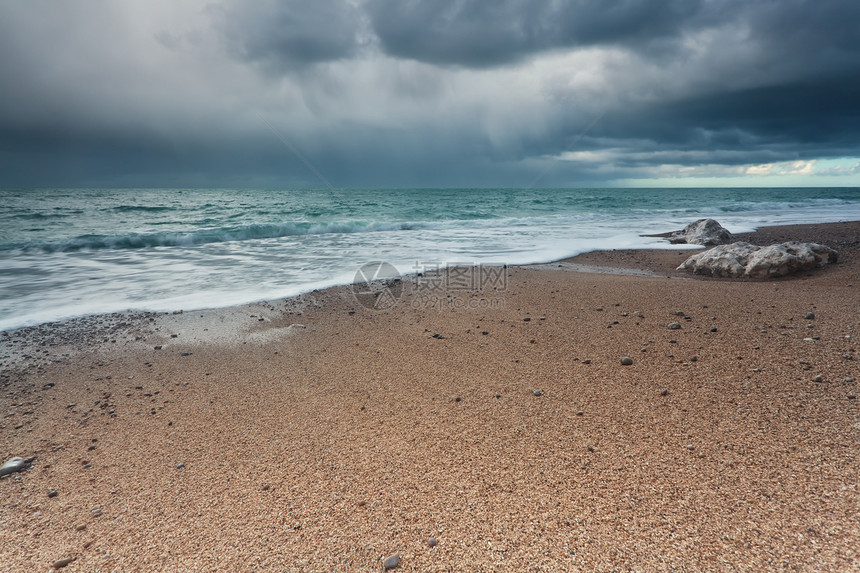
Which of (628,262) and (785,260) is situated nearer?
(785,260)

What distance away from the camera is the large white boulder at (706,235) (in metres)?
9.70

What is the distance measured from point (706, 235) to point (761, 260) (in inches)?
190

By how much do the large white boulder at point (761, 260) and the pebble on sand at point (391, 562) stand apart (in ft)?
20.7

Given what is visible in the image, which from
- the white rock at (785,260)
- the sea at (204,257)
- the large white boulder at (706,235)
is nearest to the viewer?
the white rock at (785,260)

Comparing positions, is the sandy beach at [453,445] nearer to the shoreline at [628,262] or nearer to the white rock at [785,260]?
the shoreline at [628,262]

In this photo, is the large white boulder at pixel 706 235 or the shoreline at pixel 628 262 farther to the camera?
the large white boulder at pixel 706 235

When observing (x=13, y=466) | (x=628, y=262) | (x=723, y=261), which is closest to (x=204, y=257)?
(x=13, y=466)

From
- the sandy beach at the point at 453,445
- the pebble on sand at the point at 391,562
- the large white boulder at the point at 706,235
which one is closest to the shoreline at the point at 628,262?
the large white boulder at the point at 706,235

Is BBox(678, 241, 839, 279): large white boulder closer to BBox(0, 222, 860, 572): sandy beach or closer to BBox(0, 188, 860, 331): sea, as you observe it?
BBox(0, 222, 860, 572): sandy beach

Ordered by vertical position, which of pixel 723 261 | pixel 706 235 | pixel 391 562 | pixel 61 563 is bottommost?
pixel 61 563

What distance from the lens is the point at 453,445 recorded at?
218 cm

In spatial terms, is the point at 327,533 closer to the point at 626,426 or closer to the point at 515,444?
the point at 515,444

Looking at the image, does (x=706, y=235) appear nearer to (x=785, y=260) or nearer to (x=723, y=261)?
(x=723, y=261)

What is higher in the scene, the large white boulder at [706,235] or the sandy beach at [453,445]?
the large white boulder at [706,235]
